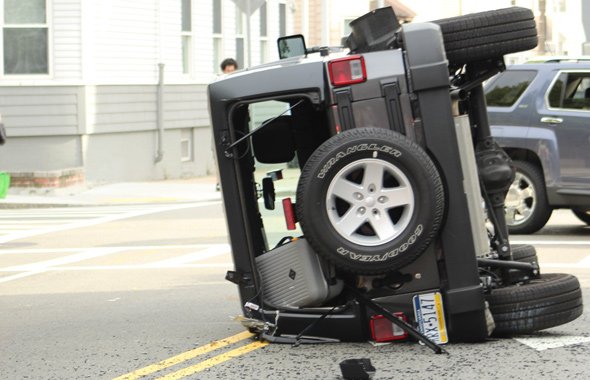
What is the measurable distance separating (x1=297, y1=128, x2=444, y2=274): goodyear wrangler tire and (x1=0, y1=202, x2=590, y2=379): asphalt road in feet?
2.01

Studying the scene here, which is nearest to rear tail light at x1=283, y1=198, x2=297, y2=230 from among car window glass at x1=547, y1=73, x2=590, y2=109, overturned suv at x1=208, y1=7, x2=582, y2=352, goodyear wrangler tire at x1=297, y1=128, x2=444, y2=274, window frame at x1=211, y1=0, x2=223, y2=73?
overturned suv at x1=208, y1=7, x2=582, y2=352

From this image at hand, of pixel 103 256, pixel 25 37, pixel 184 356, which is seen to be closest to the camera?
pixel 184 356

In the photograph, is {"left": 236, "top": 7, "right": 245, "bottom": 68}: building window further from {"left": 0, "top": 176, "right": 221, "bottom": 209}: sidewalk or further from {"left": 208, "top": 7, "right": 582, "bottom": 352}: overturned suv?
{"left": 208, "top": 7, "right": 582, "bottom": 352}: overturned suv

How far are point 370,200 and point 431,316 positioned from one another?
0.74 meters

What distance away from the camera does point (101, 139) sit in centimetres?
2467

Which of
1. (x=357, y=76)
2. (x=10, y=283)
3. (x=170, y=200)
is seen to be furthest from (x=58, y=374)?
(x=170, y=200)

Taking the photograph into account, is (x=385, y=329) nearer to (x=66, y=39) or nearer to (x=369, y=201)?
(x=369, y=201)

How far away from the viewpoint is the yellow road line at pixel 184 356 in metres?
7.43

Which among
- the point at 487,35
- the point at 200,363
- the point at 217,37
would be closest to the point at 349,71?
the point at 487,35

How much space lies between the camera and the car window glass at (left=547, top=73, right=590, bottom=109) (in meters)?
14.5

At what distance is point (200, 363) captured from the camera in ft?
25.1

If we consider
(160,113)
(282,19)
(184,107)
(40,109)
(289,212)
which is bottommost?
(289,212)

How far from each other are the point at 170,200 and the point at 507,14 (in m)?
14.8

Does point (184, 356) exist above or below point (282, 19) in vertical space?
below
